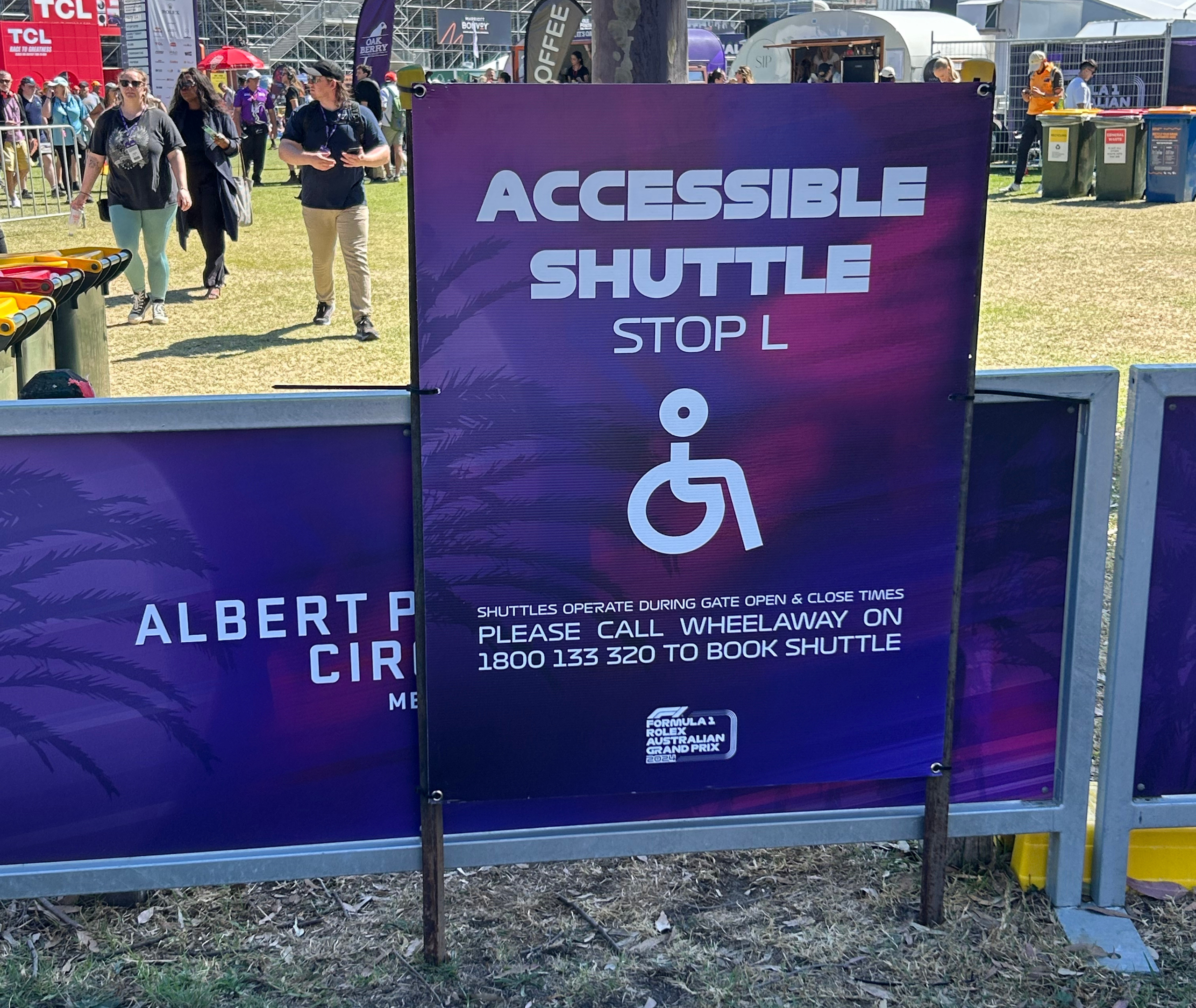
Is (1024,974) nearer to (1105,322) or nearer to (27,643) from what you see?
(27,643)

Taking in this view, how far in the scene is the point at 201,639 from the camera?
2.87 m

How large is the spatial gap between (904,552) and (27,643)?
6.38 ft

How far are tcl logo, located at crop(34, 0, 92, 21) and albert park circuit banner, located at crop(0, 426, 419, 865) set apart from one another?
4016cm

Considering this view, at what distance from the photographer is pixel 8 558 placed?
9.14 ft

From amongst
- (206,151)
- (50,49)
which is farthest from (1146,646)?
(50,49)

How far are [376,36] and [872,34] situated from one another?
12.4 metres

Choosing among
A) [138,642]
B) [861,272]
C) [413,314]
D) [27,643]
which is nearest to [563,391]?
[413,314]

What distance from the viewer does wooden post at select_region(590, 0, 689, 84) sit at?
188 inches

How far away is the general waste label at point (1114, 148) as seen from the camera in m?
20.0

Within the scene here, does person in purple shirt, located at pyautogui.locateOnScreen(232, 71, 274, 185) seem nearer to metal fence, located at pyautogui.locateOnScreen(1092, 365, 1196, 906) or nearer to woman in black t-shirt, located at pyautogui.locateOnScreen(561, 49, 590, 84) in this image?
woman in black t-shirt, located at pyautogui.locateOnScreen(561, 49, 590, 84)

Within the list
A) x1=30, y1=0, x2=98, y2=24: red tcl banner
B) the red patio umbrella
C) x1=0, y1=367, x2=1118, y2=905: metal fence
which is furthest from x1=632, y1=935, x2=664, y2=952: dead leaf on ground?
the red patio umbrella

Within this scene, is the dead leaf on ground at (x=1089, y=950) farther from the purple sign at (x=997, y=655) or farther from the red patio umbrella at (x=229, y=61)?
the red patio umbrella at (x=229, y=61)

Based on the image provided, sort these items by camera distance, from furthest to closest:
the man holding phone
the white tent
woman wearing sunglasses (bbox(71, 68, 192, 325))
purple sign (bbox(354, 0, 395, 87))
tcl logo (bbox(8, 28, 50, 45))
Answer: tcl logo (bbox(8, 28, 50, 45)) → the white tent → purple sign (bbox(354, 0, 395, 87)) → woman wearing sunglasses (bbox(71, 68, 192, 325)) → the man holding phone

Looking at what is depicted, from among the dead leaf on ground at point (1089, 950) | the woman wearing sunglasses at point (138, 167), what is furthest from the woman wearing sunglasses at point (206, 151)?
the dead leaf on ground at point (1089, 950)
